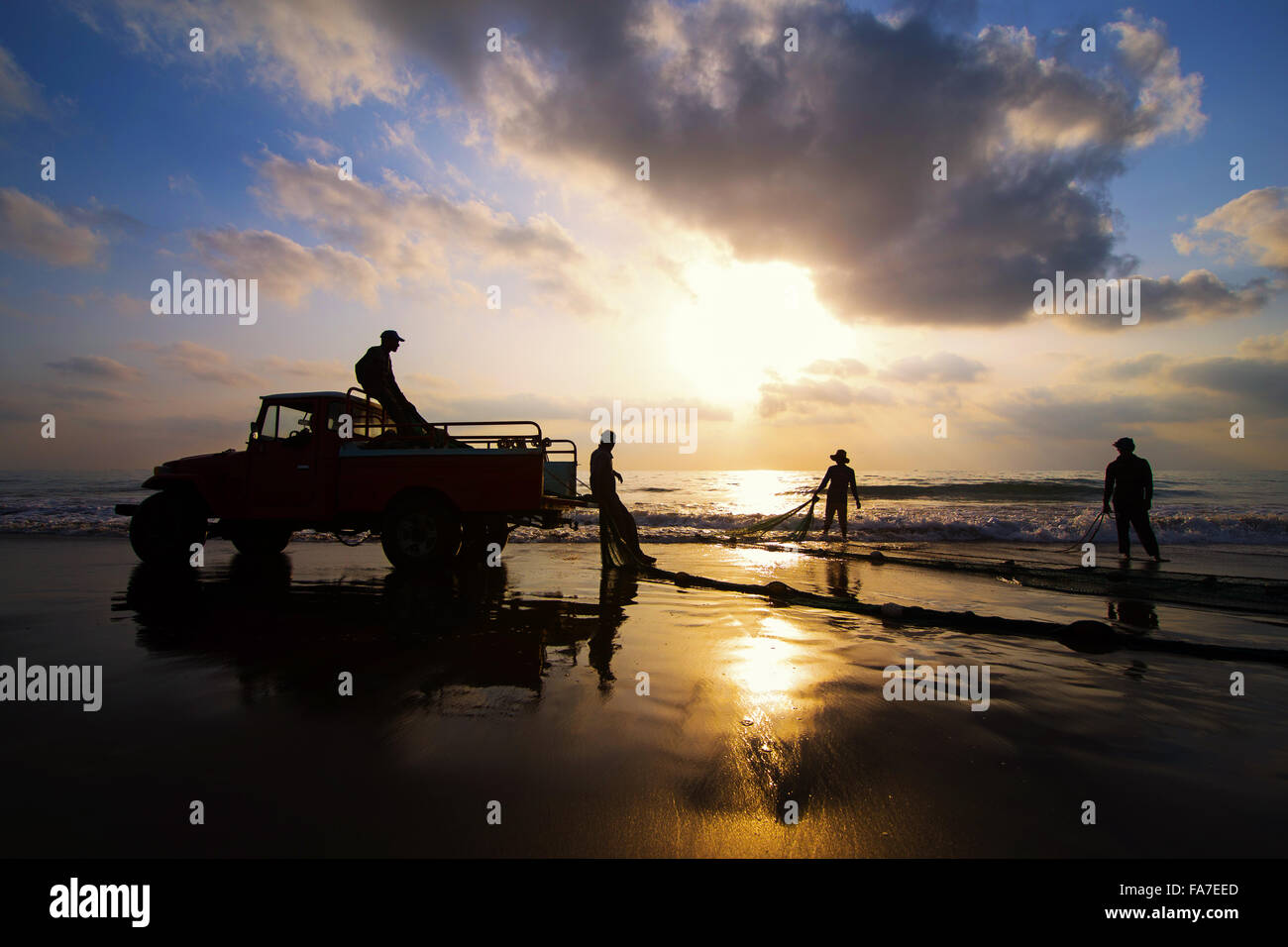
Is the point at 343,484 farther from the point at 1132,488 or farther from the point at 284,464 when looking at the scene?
the point at 1132,488

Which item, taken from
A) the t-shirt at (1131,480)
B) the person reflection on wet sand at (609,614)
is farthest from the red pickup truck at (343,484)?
the t-shirt at (1131,480)

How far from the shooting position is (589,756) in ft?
9.91

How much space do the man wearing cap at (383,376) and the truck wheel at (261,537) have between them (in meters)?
2.62

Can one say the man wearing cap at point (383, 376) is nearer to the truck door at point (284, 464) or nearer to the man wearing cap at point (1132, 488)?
the truck door at point (284, 464)

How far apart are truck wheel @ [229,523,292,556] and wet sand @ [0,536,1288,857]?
353 cm

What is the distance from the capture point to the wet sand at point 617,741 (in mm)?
2340

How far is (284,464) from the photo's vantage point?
9648 mm

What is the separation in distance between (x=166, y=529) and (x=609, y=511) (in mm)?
7392

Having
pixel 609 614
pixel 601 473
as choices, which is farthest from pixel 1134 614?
pixel 601 473

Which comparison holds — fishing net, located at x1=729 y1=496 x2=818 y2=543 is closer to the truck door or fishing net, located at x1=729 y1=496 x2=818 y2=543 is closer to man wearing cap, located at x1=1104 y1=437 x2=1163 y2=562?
man wearing cap, located at x1=1104 y1=437 x2=1163 y2=562

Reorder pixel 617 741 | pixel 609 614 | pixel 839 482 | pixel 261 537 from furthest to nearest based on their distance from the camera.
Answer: pixel 839 482
pixel 261 537
pixel 609 614
pixel 617 741

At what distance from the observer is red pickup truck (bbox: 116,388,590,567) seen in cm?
938
